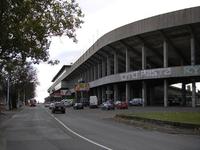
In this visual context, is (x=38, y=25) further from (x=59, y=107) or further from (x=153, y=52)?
(x=153, y=52)

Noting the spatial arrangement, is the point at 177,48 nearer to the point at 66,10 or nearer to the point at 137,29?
the point at 137,29

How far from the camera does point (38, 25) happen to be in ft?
89.1

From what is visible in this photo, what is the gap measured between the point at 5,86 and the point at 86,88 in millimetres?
39136

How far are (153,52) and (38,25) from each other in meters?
69.3

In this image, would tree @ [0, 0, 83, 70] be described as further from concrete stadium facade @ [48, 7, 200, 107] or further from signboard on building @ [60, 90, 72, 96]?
signboard on building @ [60, 90, 72, 96]

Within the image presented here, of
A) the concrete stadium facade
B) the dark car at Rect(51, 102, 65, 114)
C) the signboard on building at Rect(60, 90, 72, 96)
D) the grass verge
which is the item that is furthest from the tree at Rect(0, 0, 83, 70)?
the signboard on building at Rect(60, 90, 72, 96)

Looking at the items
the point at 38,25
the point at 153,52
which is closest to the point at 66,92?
the point at 153,52

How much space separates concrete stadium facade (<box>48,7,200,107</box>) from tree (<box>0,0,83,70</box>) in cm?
4351

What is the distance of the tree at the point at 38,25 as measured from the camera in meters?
24.9

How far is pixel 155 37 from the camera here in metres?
84.1

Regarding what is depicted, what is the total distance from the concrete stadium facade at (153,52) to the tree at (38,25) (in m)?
43.5

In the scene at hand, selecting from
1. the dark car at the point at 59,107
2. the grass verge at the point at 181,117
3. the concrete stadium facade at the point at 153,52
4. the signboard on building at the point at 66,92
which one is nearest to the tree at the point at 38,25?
the grass verge at the point at 181,117

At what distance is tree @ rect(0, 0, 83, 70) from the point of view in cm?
2489

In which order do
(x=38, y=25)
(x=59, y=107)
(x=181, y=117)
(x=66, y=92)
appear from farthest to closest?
(x=66, y=92) → (x=59, y=107) → (x=181, y=117) → (x=38, y=25)
